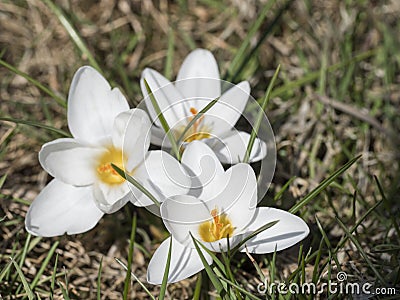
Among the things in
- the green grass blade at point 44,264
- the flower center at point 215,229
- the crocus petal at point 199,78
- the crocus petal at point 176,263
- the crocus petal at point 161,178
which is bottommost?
the green grass blade at point 44,264

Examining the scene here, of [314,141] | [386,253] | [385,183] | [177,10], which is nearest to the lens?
[386,253]

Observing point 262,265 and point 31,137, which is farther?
point 31,137

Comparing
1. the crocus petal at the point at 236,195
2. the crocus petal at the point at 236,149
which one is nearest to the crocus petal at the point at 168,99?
the crocus petal at the point at 236,149

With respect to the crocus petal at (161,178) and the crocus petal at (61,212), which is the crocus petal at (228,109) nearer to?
the crocus petal at (161,178)

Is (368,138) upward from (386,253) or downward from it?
upward

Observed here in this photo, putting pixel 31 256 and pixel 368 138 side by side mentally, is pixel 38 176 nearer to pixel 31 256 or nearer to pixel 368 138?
pixel 31 256

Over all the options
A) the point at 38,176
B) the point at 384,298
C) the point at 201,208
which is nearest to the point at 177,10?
the point at 38,176

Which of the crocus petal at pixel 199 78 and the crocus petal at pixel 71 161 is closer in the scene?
the crocus petal at pixel 71 161
